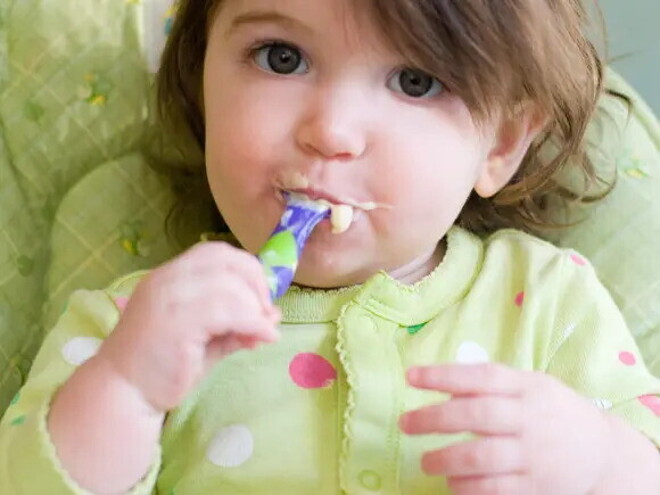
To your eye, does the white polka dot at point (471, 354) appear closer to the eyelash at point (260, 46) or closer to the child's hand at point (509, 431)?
the child's hand at point (509, 431)

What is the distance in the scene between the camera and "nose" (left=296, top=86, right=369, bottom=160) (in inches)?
31.3

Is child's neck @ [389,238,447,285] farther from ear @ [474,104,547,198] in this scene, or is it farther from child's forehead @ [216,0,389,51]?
child's forehead @ [216,0,389,51]

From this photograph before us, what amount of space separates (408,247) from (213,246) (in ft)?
0.68

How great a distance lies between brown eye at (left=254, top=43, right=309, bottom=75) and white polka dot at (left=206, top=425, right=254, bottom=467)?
272mm

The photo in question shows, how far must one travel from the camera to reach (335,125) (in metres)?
0.80

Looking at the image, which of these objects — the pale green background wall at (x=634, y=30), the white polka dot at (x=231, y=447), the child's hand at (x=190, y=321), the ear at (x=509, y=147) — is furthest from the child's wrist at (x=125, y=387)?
the pale green background wall at (x=634, y=30)

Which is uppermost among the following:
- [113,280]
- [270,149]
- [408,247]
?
[270,149]

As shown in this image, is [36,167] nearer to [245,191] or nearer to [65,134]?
[65,134]

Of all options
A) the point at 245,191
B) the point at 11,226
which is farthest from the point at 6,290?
the point at 245,191

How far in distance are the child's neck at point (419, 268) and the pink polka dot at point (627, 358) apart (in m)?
0.17

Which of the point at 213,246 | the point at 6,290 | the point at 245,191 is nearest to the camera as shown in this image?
the point at 213,246

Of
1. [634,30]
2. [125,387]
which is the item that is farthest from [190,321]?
[634,30]

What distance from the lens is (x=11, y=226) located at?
42.3 inches

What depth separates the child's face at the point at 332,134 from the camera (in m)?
0.81
